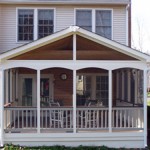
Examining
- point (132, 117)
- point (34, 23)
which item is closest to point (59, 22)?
point (34, 23)

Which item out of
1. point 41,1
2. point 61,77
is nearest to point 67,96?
point 61,77

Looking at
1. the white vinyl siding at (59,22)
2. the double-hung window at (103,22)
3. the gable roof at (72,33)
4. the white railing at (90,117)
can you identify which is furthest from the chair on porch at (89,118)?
the white vinyl siding at (59,22)

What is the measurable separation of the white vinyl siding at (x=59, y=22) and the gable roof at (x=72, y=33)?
4.52 m

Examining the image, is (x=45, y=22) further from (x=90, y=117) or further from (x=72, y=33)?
(x=90, y=117)

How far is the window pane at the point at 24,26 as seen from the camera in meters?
16.1

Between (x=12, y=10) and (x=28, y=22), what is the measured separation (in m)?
0.98

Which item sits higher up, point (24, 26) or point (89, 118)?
point (24, 26)

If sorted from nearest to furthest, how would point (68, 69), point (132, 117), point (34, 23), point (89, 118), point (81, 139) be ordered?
point (81, 139), point (89, 118), point (132, 117), point (68, 69), point (34, 23)

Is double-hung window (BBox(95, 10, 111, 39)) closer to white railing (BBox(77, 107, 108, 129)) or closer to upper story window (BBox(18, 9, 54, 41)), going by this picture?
upper story window (BBox(18, 9, 54, 41))

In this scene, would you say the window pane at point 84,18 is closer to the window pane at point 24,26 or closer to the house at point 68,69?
the house at point 68,69

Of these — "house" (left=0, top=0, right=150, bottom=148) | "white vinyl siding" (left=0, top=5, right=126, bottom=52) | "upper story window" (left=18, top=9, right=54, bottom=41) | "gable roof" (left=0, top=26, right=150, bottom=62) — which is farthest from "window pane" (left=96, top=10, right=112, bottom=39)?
"gable roof" (left=0, top=26, right=150, bottom=62)

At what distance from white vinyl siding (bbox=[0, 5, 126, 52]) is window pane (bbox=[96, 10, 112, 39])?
0.83 feet

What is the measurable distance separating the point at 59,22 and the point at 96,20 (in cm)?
188

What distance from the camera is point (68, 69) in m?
15.1
